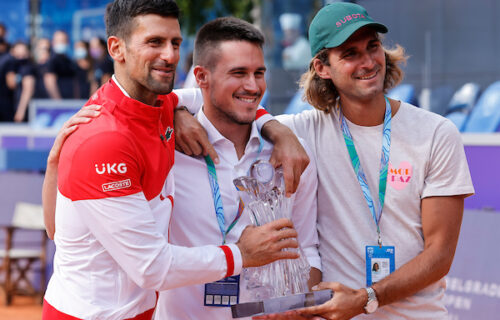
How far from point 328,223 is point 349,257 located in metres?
0.16

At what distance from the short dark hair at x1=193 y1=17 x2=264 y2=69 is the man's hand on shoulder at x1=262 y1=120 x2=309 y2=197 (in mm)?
368

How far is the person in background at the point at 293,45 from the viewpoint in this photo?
7.87 m

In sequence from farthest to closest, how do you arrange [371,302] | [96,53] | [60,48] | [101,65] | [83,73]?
[60,48]
[96,53]
[83,73]
[101,65]
[371,302]

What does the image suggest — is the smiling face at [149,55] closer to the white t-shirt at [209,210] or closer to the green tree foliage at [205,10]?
the white t-shirt at [209,210]

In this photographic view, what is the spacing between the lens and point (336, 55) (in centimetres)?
265

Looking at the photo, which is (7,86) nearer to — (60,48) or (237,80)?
(60,48)

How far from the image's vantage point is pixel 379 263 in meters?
2.51

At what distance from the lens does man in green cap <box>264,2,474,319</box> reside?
249 centimetres

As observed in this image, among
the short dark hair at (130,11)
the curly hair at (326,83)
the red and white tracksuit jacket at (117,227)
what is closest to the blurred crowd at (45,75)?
the curly hair at (326,83)

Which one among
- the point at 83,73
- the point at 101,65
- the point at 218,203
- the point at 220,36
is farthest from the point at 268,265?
the point at 83,73

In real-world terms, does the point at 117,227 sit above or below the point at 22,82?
below

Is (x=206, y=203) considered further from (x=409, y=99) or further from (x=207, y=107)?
(x=409, y=99)

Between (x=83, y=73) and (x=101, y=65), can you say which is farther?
(x=83, y=73)

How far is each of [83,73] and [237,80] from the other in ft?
→ 32.8
